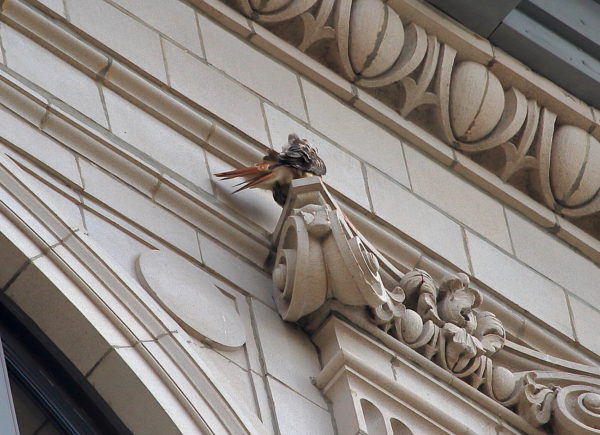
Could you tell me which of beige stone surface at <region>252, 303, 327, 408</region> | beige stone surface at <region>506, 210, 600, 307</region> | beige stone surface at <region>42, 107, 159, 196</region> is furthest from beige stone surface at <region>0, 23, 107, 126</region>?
beige stone surface at <region>506, 210, 600, 307</region>

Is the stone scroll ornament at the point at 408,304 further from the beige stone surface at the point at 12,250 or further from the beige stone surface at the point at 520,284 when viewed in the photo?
the beige stone surface at the point at 12,250

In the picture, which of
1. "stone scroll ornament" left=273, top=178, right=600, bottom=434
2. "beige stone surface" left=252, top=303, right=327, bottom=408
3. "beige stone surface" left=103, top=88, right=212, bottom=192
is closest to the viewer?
"beige stone surface" left=252, top=303, right=327, bottom=408

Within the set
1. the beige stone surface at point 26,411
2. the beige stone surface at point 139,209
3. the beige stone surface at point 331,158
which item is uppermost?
the beige stone surface at point 331,158

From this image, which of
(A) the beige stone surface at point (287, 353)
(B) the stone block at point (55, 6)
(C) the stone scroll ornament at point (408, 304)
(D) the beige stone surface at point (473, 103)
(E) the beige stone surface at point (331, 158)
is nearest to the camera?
(A) the beige stone surface at point (287, 353)

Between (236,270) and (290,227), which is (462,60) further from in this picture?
(236,270)

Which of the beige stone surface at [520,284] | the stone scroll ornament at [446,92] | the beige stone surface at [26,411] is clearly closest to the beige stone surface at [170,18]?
the stone scroll ornament at [446,92]

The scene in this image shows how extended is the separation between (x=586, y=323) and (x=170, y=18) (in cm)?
152

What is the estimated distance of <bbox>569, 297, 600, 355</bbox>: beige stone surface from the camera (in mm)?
6332

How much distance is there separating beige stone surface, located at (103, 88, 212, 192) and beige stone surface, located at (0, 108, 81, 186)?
0.80 feet

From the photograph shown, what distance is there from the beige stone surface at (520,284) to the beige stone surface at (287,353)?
2.85ft

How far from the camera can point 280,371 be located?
211 inches

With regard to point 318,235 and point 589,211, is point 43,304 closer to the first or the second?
point 318,235

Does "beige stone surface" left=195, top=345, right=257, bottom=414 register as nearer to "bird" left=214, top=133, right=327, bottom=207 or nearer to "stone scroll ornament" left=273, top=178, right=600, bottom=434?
"stone scroll ornament" left=273, top=178, right=600, bottom=434

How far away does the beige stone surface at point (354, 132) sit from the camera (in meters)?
6.32
